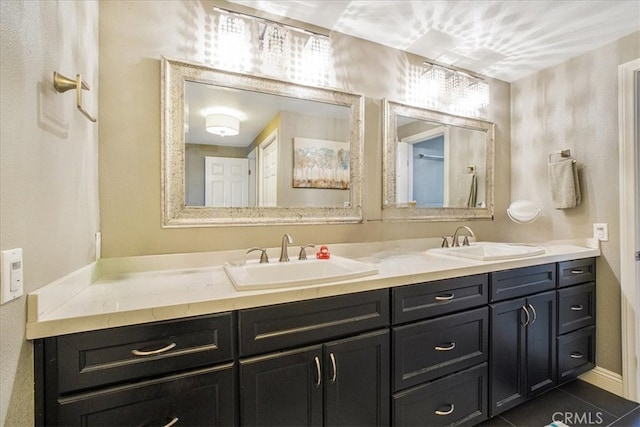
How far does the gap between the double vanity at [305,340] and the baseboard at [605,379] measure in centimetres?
33

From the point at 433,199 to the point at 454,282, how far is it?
0.95 metres

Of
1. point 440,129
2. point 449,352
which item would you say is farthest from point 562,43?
point 449,352

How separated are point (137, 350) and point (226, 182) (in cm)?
92

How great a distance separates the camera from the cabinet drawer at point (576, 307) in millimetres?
1868

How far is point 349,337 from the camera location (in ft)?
3.88

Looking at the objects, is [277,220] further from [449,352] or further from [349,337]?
[449,352]

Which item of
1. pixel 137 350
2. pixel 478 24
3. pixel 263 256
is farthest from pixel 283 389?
pixel 478 24

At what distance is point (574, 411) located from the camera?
1.75m


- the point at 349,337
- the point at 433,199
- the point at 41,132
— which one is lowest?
the point at 349,337

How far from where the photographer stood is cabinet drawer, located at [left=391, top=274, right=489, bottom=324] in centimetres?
129

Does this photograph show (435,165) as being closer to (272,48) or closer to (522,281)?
(522,281)

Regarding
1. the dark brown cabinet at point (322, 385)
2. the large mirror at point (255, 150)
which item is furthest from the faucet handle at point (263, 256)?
the dark brown cabinet at point (322, 385)

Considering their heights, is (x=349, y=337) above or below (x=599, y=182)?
below

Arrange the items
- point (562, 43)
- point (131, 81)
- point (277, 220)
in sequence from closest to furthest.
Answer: point (131, 81) < point (277, 220) < point (562, 43)
